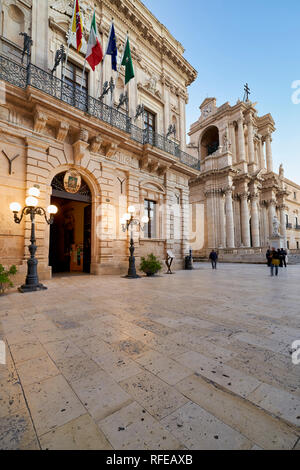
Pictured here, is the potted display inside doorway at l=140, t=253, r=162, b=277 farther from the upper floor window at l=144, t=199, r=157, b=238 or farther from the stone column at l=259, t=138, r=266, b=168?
the stone column at l=259, t=138, r=266, b=168

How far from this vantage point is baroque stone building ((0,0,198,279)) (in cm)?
856

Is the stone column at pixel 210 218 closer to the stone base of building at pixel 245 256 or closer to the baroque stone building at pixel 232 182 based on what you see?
the baroque stone building at pixel 232 182

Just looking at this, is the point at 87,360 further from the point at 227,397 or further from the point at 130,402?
the point at 227,397

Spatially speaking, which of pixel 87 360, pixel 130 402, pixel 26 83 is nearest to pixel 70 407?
pixel 130 402

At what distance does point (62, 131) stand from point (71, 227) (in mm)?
6703

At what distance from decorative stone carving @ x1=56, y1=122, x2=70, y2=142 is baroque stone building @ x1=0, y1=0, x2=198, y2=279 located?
44 mm

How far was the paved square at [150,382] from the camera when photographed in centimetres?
134

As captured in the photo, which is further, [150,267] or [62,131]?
[150,267]

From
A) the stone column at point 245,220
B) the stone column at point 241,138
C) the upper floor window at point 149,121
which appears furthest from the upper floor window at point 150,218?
the stone column at point 241,138

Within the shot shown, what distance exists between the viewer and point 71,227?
1448cm

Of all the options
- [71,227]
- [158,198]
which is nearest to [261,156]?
[158,198]

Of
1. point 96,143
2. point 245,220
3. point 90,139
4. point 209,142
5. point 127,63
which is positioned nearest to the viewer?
point 96,143

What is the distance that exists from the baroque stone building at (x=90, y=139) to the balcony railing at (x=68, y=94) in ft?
0.17

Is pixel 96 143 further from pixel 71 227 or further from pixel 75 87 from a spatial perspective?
pixel 71 227
